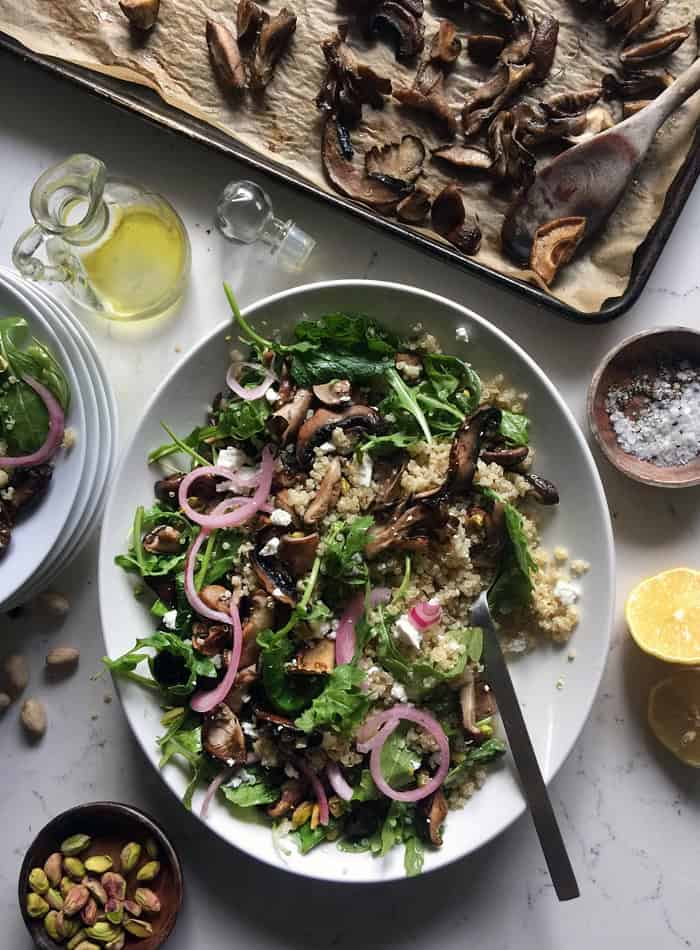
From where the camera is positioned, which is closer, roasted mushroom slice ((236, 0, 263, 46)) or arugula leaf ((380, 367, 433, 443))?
arugula leaf ((380, 367, 433, 443))

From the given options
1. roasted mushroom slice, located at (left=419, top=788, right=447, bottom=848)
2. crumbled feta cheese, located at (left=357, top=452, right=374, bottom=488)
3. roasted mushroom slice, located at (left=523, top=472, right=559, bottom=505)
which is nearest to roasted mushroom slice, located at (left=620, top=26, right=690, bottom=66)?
roasted mushroom slice, located at (left=523, top=472, right=559, bottom=505)

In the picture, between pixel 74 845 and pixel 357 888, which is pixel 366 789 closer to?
pixel 357 888

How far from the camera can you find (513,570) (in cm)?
184

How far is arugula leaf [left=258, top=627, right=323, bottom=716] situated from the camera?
1.79 m

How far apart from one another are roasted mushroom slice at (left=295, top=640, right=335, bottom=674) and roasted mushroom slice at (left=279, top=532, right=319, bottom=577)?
15 cm

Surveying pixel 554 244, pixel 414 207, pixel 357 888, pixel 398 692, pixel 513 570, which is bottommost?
pixel 357 888

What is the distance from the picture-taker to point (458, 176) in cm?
202

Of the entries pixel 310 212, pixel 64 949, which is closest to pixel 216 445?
pixel 310 212

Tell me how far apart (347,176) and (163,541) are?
91 cm

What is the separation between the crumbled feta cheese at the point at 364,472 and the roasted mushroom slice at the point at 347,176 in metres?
0.58

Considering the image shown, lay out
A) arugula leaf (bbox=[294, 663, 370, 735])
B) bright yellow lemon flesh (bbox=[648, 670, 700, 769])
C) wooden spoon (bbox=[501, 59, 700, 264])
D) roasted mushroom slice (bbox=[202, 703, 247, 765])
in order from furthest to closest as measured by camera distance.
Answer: bright yellow lemon flesh (bbox=[648, 670, 700, 769]) → wooden spoon (bbox=[501, 59, 700, 264]) → roasted mushroom slice (bbox=[202, 703, 247, 765]) → arugula leaf (bbox=[294, 663, 370, 735])

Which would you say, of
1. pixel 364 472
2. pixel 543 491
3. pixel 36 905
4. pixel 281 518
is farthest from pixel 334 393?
pixel 36 905

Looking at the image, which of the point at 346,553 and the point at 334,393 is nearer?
the point at 346,553

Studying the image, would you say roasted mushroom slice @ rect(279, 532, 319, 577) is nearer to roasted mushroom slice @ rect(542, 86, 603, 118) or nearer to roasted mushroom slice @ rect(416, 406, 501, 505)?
roasted mushroom slice @ rect(416, 406, 501, 505)
